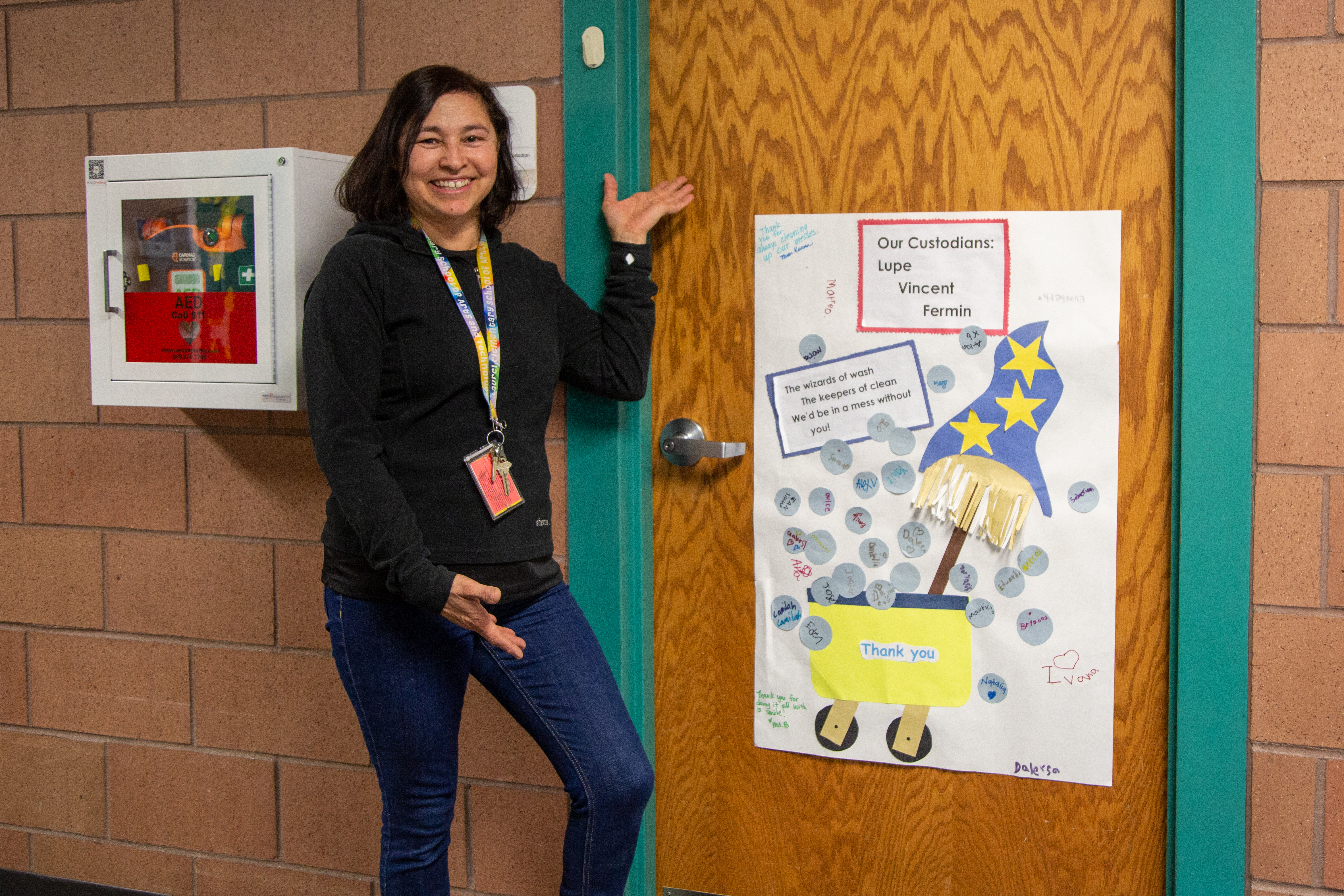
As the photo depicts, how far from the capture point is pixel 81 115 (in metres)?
2.01

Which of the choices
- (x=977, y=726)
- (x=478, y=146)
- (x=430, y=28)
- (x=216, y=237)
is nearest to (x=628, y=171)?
(x=478, y=146)

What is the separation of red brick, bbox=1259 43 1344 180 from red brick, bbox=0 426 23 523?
239cm

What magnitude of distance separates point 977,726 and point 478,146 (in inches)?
49.2

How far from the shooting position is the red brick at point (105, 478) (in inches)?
79.4

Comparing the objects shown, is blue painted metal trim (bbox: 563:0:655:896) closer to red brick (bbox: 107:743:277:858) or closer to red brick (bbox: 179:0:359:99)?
red brick (bbox: 179:0:359:99)

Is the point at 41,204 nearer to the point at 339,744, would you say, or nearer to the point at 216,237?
the point at 216,237
